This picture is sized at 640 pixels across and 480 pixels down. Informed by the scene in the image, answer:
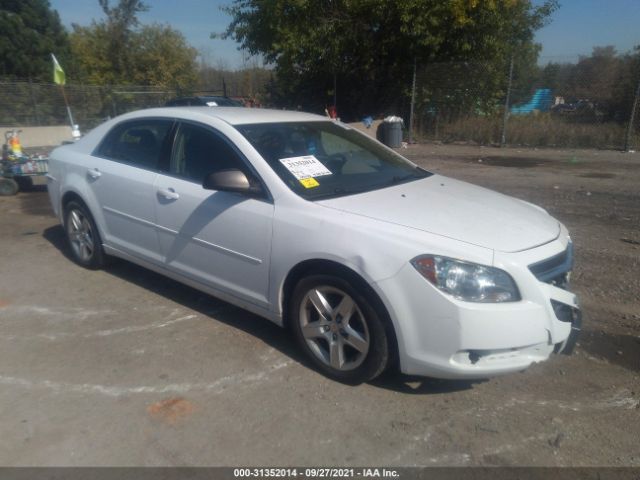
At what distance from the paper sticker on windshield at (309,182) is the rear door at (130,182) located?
1362mm

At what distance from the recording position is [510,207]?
3.58 meters

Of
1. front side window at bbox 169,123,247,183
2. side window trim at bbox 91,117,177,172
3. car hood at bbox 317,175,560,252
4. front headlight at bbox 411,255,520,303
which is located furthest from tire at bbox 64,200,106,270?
front headlight at bbox 411,255,520,303

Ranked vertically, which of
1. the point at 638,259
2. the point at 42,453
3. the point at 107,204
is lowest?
the point at 42,453

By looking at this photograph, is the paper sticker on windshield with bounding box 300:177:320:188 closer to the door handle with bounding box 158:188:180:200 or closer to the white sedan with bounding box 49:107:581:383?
the white sedan with bounding box 49:107:581:383

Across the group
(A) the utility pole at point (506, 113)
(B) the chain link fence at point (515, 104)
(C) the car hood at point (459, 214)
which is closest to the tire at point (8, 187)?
(C) the car hood at point (459, 214)

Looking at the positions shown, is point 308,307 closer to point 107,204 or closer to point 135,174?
point 135,174

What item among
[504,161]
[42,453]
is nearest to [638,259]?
[42,453]

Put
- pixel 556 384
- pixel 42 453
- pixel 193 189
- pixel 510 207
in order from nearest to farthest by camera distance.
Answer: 1. pixel 42 453
2. pixel 556 384
3. pixel 510 207
4. pixel 193 189

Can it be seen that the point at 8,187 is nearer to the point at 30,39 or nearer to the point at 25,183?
the point at 25,183

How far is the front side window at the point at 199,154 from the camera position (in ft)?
12.3

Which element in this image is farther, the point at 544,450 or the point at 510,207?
the point at 510,207

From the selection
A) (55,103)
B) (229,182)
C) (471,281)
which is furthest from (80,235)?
(55,103)

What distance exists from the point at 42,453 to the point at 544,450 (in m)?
2.52

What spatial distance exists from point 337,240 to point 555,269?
1.26 m
